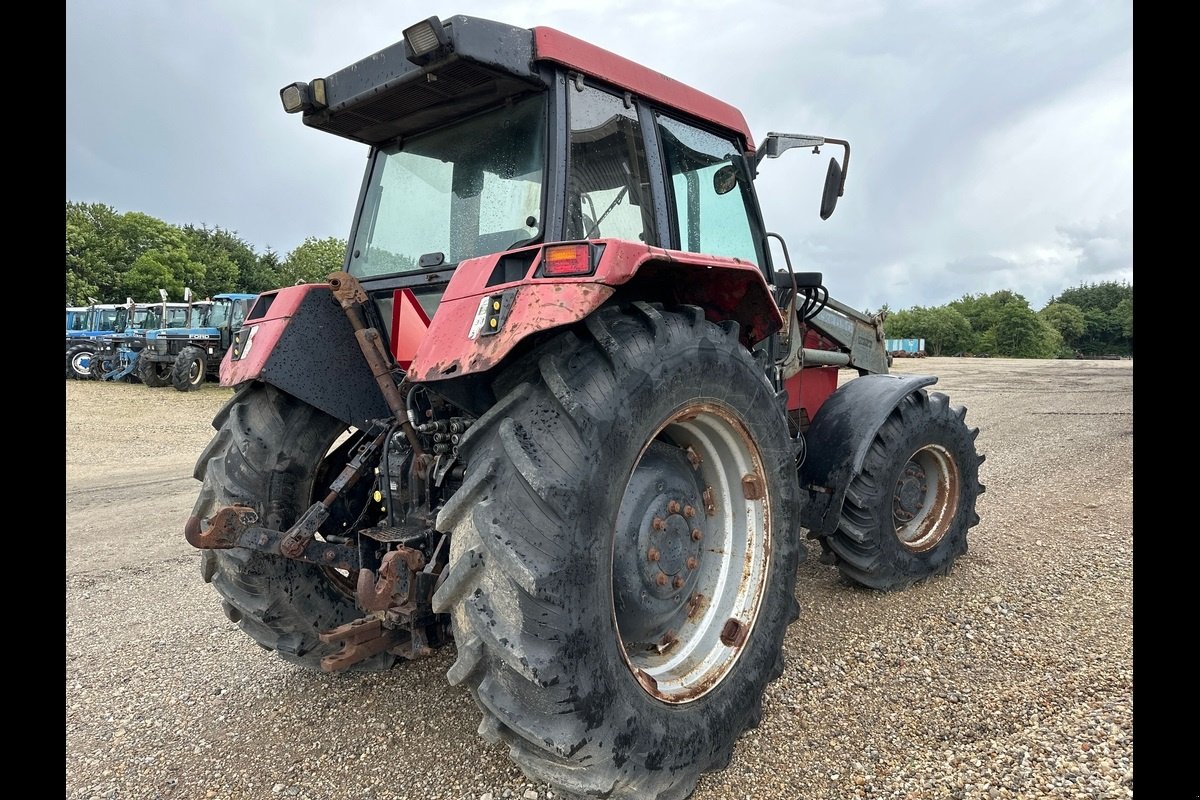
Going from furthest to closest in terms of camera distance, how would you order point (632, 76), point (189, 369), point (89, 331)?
point (89, 331) → point (189, 369) → point (632, 76)

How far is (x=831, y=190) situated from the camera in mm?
3498

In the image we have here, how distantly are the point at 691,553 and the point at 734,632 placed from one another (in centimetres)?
33

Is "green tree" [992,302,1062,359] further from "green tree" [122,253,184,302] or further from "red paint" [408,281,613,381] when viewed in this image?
"red paint" [408,281,613,381]

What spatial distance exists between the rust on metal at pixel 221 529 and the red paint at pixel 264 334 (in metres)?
0.50

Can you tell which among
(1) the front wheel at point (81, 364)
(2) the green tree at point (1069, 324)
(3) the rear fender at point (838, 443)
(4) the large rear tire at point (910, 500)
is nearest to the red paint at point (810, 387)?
(3) the rear fender at point (838, 443)

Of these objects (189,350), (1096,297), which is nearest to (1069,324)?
(1096,297)

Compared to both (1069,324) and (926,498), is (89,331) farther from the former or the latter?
(1069,324)

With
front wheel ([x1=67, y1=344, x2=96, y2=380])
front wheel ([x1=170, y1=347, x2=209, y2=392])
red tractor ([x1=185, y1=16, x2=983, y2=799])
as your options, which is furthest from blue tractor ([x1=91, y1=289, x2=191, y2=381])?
red tractor ([x1=185, y1=16, x2=983, y2=799])

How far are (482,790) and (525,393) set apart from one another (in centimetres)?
127

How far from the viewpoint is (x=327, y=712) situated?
272 centimetres

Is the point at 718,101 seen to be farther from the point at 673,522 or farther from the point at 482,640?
the point at 482,640

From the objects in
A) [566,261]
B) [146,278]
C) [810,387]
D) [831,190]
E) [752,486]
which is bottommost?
[752,486]

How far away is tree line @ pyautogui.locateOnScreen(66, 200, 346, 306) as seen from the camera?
123ft

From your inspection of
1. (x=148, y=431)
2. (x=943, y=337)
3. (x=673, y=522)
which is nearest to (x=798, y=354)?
(x=673, y=522)
